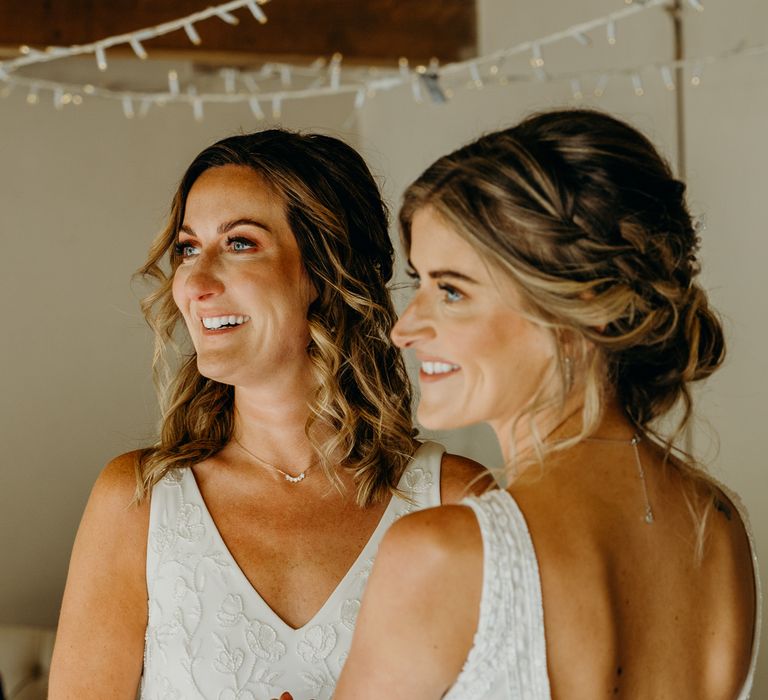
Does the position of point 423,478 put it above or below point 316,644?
above

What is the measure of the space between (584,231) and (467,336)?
0.19m

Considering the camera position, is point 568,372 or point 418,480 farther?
point 418,480

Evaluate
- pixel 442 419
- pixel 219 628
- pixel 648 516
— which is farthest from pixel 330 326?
pixel 648 516

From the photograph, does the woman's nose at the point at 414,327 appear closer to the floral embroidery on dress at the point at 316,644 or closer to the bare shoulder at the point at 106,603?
the floral embroidery on dress at the point at 316,644

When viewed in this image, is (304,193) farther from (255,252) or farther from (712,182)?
(712,182)

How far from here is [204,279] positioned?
194 cm

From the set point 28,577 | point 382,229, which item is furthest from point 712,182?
point 28,577

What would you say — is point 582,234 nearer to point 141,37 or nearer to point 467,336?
point 467,336

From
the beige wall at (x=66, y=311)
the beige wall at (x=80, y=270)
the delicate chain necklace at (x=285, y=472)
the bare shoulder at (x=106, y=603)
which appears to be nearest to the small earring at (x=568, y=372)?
the delicate chain necklace at (x=285, y=472)

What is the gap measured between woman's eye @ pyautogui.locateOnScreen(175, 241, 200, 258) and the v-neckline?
1.30ft

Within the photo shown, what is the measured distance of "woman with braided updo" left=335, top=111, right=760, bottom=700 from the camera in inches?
49.6

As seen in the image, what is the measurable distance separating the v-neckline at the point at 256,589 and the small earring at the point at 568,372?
0.70m

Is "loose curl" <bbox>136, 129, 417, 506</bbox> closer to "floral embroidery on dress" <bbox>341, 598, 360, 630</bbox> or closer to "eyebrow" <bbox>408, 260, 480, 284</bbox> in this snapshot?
"floral embroidery on dress" <bbox>341, 598, 360, 630</bbox>

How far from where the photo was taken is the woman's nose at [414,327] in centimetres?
143
